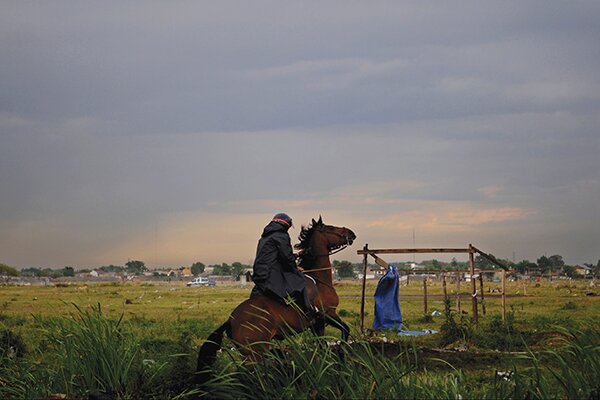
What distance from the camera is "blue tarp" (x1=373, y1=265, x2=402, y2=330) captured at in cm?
2262

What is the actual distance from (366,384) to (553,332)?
11.7m

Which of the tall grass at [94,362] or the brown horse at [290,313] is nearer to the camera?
the tall grass at [94,362]

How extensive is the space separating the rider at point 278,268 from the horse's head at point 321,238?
2859 millimetres

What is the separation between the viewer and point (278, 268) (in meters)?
12.0

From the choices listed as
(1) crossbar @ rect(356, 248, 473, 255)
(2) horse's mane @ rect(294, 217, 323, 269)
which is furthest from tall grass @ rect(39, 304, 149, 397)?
(1) crossbar @ rect(356, 248, 473, 255)

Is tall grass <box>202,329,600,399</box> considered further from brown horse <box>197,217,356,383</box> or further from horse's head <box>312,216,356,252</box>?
horse's head <box>312,216,356,252</box>

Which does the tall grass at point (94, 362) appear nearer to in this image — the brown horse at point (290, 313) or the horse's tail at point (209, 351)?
the brown horse at point (290, 313)

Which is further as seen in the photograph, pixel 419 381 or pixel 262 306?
pixel 262 306

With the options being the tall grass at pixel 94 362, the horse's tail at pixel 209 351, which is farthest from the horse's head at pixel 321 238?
the tall grass at pixel 94 362

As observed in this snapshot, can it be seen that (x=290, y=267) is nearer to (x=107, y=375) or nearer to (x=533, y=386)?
(x=107, y=375)

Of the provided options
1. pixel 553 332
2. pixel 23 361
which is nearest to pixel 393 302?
pixel 553 332

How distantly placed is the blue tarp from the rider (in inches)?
409

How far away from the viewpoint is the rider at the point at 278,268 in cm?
1179

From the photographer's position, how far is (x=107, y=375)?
8742mm
